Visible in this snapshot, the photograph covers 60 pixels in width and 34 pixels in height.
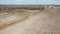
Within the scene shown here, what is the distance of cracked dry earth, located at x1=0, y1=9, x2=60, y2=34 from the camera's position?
71cm

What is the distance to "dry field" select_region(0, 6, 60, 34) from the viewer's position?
0.72 m

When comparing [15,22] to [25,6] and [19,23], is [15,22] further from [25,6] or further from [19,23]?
[25,6]

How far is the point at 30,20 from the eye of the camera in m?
0.79

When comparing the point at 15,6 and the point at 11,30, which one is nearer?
the point at 11,30

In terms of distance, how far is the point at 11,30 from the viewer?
0.72 metres

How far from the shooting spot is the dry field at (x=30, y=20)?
718 mm

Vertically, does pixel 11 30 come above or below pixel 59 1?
below

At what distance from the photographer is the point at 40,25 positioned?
29.9 inches

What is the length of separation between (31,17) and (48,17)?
132 millimetres

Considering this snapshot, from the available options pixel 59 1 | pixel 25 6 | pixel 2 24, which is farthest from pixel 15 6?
pixel 59 1

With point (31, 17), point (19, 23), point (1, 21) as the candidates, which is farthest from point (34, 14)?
point (1, 21)

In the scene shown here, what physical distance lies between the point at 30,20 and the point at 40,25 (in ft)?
0.29

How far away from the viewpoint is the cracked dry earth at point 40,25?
2.33 ft

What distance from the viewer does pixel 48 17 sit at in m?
0.82
